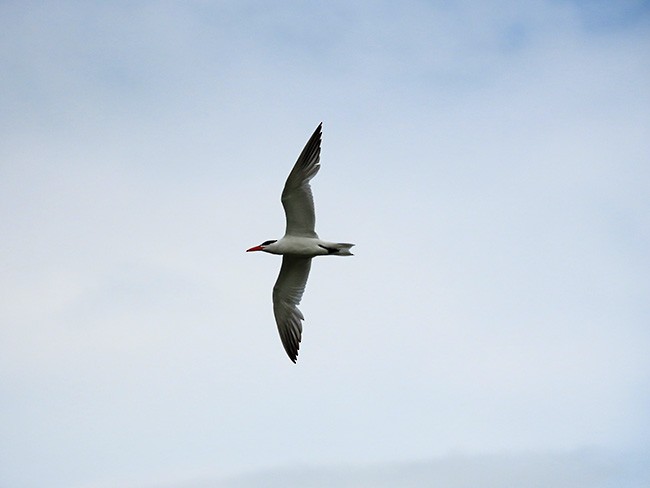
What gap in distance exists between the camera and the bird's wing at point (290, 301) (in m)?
28.4

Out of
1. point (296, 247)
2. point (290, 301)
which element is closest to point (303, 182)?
point (296, 247)

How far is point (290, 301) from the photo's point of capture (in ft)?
93.7

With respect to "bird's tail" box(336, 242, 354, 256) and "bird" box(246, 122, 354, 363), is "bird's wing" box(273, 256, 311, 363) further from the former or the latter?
"bird's tail" box(336, 242, 354, 256)

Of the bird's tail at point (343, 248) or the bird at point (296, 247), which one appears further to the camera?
the bird's tail at point (343, 248)

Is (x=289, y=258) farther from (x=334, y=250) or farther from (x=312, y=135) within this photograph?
(x=312, y=135)

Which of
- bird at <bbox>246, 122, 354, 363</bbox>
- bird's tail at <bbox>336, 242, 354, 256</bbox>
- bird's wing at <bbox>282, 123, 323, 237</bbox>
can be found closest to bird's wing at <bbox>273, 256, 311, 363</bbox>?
bird at <bbox>246, 122, 354, 363</bbox>

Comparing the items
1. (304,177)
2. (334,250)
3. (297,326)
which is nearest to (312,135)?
(304,177)

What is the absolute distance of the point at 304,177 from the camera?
2622cm

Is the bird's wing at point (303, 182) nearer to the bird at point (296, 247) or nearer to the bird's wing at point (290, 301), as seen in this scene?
the bird at point (296, 247)

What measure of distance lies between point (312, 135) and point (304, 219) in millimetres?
2310

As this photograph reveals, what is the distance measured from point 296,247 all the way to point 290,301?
223 centimetres

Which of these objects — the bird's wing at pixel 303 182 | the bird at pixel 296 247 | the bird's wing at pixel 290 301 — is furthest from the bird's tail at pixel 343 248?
the bird's wing at pixel 290 301

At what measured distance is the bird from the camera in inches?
1032

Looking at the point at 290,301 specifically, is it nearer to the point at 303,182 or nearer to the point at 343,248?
the point at 343,248
